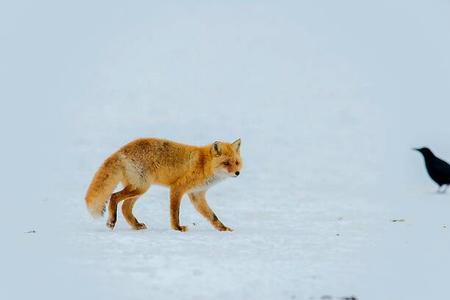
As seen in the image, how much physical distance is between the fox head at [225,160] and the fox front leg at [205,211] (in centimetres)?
67

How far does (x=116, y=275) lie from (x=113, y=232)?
219 centimetres

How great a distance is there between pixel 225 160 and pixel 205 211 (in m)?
0.87

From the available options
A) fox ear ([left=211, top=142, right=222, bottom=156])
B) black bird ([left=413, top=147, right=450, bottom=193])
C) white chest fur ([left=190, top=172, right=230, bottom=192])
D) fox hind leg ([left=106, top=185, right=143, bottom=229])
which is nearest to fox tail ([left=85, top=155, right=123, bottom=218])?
fox hind leg ([left=106, top=185, right=143, bottom=229])

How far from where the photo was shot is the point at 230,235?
8.91 m

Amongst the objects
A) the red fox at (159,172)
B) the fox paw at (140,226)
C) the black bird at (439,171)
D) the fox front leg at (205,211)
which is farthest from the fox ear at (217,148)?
the black bird at (439,171)

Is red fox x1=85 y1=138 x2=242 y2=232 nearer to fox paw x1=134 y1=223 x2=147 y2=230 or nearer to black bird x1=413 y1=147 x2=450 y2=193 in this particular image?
fox paw x1=134 y1=223 x2=147 y2=230

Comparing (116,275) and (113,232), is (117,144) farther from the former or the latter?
(116,275)

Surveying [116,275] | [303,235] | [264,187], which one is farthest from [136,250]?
[264,187]

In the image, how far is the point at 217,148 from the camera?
927 centimetres

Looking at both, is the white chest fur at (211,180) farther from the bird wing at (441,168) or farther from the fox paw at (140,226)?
the bird wing at (441,168)

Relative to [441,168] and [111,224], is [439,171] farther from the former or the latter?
[111,224]

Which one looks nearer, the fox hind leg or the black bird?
the fox hind leg

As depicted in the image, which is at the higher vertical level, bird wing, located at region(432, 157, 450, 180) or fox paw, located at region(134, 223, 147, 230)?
bird wing, located at region(432, 157, 450, 180)

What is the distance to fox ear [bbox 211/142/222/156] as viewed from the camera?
9.27 meters
